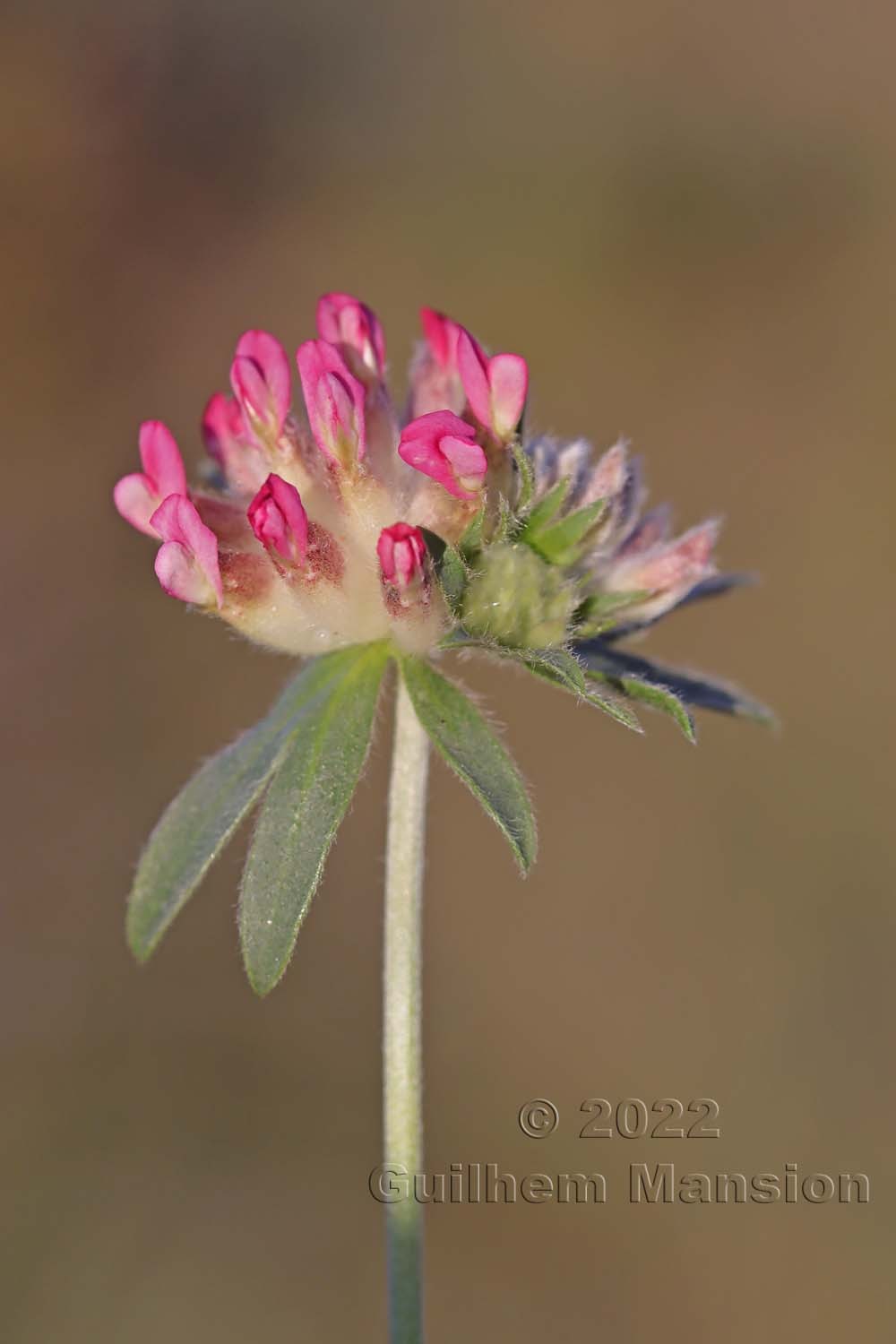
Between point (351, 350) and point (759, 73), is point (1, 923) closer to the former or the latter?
point (351, 350)

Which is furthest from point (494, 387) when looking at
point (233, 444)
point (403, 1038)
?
point (403, 1038)

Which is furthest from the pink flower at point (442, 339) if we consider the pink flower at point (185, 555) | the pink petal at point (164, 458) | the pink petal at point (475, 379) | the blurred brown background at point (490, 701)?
the blurred brown background at point (490, 701)

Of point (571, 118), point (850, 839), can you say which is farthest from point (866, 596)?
point (571, 118)

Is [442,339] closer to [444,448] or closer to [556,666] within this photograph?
[444,448]

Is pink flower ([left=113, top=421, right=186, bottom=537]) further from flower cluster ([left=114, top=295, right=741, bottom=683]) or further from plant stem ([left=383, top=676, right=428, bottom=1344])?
plant stem ([left=383, top=676, right=428, bottom=1344])

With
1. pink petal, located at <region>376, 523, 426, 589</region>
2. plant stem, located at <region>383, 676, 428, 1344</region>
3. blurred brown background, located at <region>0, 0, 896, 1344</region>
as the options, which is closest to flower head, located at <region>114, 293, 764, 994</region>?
pink petal, located at <region>376, 523, 426, 589</region>

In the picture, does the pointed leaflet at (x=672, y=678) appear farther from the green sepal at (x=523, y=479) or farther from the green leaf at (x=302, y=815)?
the green leaf at (x=302, y=815)

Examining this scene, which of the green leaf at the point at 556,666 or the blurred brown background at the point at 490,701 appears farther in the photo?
the blurred brown background at the point at 490,701
